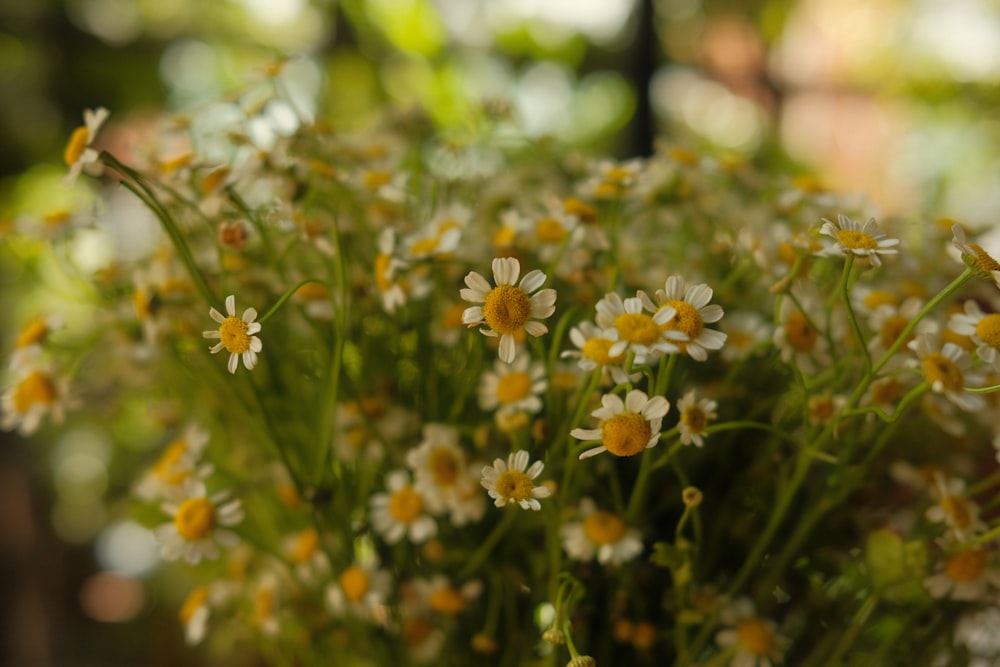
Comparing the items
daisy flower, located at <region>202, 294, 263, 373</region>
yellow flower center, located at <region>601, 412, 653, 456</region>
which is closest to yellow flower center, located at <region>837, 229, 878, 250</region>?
yellow flower center, located at <region>601, 412, 653, 456</region>

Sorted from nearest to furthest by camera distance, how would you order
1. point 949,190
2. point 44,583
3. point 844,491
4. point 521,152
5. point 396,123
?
point 844,491
point 396,123
point 521,152
point 44,583
point 949,190

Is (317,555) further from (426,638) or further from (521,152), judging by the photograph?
(521,152)

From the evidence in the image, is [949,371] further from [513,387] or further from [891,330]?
[513,387]

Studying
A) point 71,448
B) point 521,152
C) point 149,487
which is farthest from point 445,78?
point 149,487

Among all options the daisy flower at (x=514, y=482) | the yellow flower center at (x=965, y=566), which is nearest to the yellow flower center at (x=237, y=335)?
the daisy flower at (x=514, y=482)

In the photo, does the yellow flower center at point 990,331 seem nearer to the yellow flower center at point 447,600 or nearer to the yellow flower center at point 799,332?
the yellow flower center at point 799,332

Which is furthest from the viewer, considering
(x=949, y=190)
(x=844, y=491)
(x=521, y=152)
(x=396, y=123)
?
(x=949, y=190)

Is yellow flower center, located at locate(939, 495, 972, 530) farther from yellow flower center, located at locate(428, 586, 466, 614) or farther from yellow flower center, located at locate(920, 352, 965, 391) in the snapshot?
yellow flower center, located at locate(428, 586, 466, 614)
